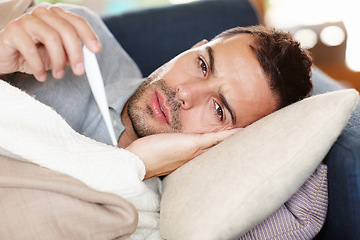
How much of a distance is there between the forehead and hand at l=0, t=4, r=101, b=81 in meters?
0.46

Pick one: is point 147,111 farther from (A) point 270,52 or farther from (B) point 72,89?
(A) point 270,52

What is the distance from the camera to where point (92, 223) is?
2.15ft

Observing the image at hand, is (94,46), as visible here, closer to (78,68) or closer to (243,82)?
(78,68)

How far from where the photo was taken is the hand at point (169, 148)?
2.87 ft

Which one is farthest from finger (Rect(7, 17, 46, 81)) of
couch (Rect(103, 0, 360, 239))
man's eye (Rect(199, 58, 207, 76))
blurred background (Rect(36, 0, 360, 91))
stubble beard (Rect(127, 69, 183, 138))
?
blurred background (Rect(36, 0, 360, 91))

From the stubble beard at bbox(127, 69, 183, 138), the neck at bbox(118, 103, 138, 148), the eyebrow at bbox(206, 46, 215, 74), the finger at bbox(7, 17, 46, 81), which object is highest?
the finger at bbox(7, 17, 46, 81)

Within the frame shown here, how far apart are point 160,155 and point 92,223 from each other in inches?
10.7

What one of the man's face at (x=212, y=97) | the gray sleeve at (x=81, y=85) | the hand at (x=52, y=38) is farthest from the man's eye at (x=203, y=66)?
the hand at (x=52, y=38)

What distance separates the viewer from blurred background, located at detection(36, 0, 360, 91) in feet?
8.87

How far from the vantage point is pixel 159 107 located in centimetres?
108

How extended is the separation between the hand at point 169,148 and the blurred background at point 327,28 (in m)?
1.98

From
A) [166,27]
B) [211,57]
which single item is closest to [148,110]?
[211,57]

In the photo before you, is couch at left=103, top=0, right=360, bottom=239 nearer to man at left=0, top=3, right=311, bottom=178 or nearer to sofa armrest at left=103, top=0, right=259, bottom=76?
sofa armrest at left=103, top=0, right=259, bottom=76

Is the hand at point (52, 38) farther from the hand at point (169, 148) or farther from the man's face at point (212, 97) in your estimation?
the man's face at point (212, 97)
